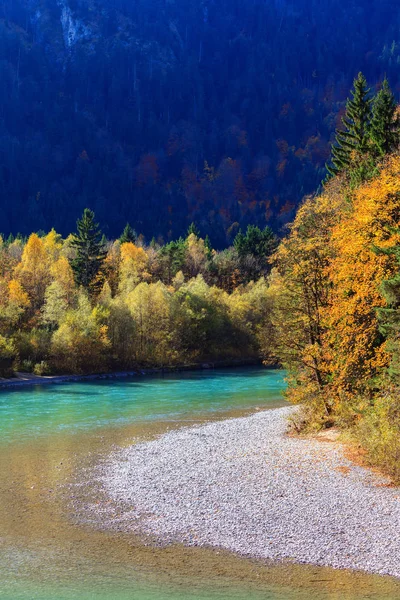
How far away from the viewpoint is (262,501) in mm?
18719

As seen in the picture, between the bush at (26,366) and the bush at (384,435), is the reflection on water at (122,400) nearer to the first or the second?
the bush at (26,366)

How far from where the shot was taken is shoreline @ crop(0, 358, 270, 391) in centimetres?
6175

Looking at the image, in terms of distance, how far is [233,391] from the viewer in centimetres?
5412

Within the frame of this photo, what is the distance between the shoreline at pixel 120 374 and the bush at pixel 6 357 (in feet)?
2.88

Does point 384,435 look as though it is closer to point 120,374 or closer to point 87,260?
point 120,374

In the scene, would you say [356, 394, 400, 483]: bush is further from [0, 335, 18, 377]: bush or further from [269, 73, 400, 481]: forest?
[0, 335, 18, 377]: bush

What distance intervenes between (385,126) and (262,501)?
26.8 meters

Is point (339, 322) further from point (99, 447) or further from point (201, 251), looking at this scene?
point (201, 251)

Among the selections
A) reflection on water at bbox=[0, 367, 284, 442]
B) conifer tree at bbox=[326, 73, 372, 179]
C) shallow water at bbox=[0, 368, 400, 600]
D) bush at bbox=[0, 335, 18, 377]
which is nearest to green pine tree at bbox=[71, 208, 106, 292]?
reflection on water at bbox=[0, 367, 284, 442]

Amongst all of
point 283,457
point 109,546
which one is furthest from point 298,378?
point 109,546

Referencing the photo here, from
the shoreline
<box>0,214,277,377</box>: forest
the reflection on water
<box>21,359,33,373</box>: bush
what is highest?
<box>0,214,277,377</box>: forest

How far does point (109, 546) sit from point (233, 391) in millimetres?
38765

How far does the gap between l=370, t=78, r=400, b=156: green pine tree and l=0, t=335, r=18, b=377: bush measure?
138 feet

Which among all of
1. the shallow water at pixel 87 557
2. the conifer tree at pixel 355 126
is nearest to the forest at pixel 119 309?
the conifer tree at pixel 355 126
